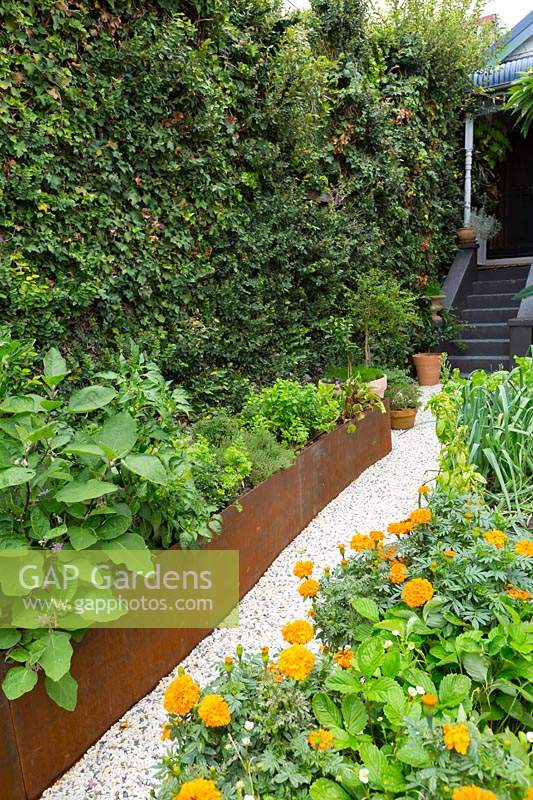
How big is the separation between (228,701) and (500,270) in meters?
A: 7.77

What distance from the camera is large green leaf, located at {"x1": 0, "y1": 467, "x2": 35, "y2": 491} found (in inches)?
52.5

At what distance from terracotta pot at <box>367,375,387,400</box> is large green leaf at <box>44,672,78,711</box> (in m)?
3.41

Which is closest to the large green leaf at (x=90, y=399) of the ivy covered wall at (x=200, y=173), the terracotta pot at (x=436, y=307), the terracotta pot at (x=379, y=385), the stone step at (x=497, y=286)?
the ivy covered wall at (x=200, y=173)

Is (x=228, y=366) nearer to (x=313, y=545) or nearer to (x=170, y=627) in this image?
(x=313, y=545)

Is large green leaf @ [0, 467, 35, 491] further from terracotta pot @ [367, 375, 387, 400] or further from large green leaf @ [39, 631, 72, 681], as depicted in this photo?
terracotta pot @ [367, 375, 387, 400]

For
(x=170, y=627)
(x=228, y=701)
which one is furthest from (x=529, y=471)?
(x=228, y=701)

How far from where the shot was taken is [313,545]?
2.98 m

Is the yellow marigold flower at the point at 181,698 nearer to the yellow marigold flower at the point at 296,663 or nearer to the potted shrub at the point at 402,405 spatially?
the yellow marigold flower at the point at 296,663

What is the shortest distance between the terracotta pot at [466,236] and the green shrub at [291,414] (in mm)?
5106

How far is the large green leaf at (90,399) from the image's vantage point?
158 cm

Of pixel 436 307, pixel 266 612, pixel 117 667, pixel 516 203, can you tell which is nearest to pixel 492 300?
pixel 436 307

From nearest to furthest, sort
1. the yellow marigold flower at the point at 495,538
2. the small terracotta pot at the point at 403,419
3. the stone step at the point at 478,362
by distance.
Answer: the yellow marigold flower at the point at 495,538, the small terracotta pot at the point at 403,419, the stone step at the point at 478,362

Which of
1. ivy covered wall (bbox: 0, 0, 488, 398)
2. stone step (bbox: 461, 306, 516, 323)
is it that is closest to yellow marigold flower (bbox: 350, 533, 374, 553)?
ivy covered wall (bbox: 0, 0, 488, 398)

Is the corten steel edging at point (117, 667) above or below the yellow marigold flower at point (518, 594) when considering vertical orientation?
below
